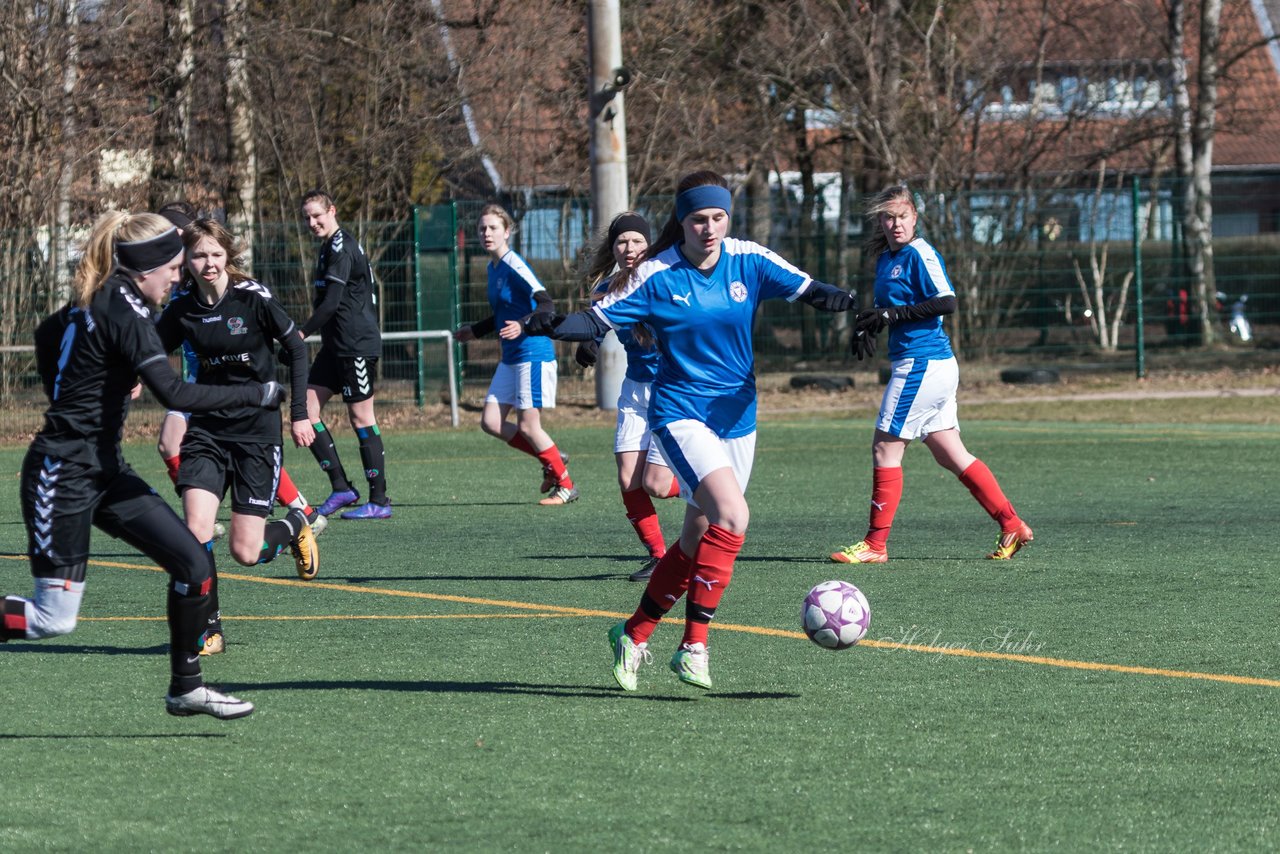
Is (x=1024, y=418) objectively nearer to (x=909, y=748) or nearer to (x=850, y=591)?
(x=850, y=591)

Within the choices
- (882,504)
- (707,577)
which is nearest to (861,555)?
(882,504)

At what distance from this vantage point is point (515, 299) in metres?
12.2

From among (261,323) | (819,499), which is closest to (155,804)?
(261,323)

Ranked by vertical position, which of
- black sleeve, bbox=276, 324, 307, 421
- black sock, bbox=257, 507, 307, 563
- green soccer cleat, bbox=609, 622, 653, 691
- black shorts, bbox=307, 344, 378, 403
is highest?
black sleeve, bbox=276, 324, 307, 421

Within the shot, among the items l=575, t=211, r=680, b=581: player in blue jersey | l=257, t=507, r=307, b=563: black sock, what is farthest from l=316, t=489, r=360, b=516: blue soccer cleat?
l=257, t=507, r=307, b=563: black sock

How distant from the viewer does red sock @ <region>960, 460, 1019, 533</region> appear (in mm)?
9555

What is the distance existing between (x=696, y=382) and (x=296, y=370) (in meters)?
2.51

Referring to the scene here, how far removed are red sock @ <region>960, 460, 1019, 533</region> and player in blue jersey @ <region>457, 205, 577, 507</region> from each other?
11.8 feet

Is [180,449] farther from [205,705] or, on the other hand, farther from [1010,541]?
[1010,541]

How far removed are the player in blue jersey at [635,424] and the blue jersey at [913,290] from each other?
1354 mm

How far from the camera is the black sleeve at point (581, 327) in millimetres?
6234

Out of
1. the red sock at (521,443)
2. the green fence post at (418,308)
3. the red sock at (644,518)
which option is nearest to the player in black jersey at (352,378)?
the red sock at (521,443)

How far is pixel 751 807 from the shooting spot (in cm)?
484

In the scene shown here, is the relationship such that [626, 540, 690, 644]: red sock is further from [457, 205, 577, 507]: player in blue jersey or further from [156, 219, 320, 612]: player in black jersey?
[457, 205, 577, 507]: player in blue jersey
